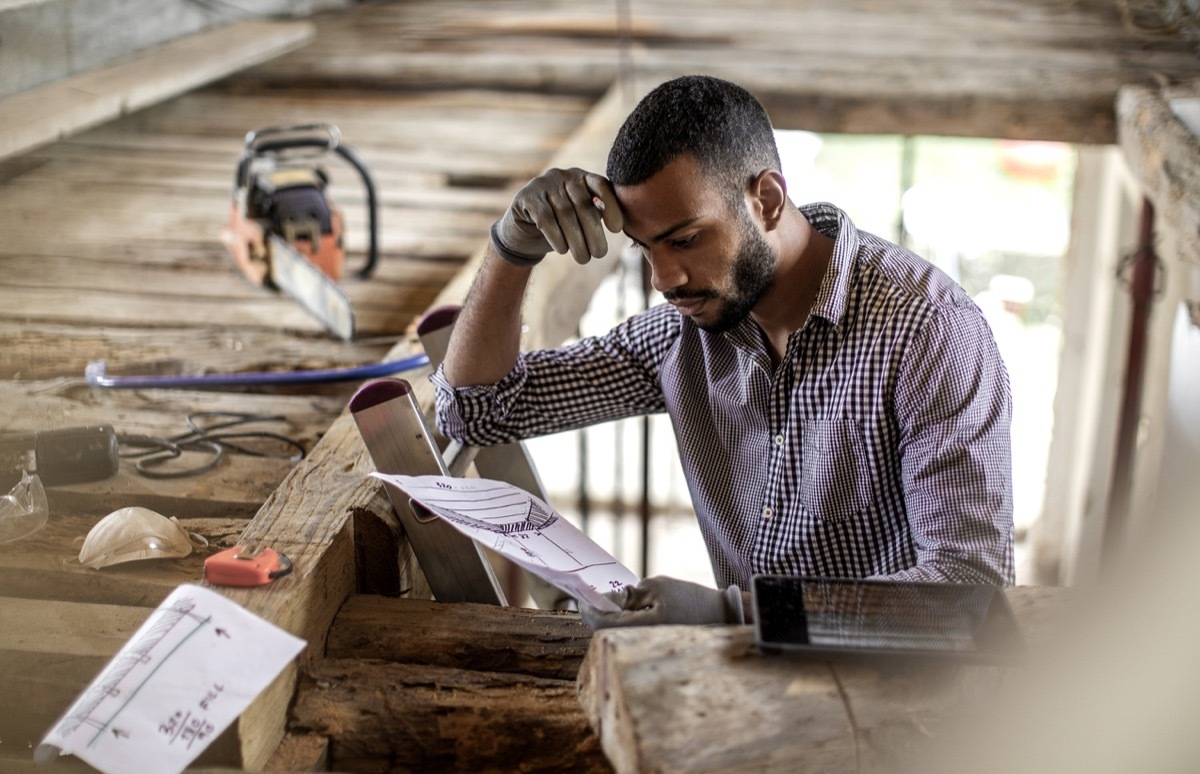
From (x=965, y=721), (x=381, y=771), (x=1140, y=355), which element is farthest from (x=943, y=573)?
(x=1140, y=355)

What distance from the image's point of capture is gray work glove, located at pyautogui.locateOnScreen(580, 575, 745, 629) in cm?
144

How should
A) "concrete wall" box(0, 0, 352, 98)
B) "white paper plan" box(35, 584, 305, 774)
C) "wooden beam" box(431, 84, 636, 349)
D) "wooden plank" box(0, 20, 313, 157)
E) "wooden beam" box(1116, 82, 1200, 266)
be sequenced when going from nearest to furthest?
1. "white paper plan" box(35, 584, 305, 774)
2. "wooden beam" box(431, 84, 636, 349)
3. "wooden beam" box(1116, 82, 1200, 266)
4. "wooden plank" box(0, 20, 313, 157)
5. "concrete wall" box(0, 0, 352, 98)

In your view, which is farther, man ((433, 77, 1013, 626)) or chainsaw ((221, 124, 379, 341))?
chainsaw ((221, 124, 379, 341))

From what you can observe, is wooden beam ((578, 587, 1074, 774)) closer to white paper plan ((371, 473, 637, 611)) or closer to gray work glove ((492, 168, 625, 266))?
white paper plan ((371, 473, 637, 611))

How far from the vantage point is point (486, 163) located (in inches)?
174

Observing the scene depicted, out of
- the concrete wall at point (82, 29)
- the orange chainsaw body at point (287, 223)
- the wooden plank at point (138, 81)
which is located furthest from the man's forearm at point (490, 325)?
the concrete wall at point (82, 29)

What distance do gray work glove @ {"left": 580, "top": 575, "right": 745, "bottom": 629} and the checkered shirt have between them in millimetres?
306

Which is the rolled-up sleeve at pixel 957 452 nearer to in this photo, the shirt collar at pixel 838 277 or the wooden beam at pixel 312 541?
the shirt collar at pixel 838 277

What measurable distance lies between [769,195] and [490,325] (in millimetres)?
530

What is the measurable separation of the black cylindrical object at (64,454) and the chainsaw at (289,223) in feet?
3.13

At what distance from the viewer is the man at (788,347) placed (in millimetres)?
1705

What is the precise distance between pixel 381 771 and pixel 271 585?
0.91 ft

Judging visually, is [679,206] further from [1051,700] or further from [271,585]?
[1051,700]

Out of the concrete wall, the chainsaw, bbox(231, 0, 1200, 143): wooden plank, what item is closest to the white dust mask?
the chainsaw
